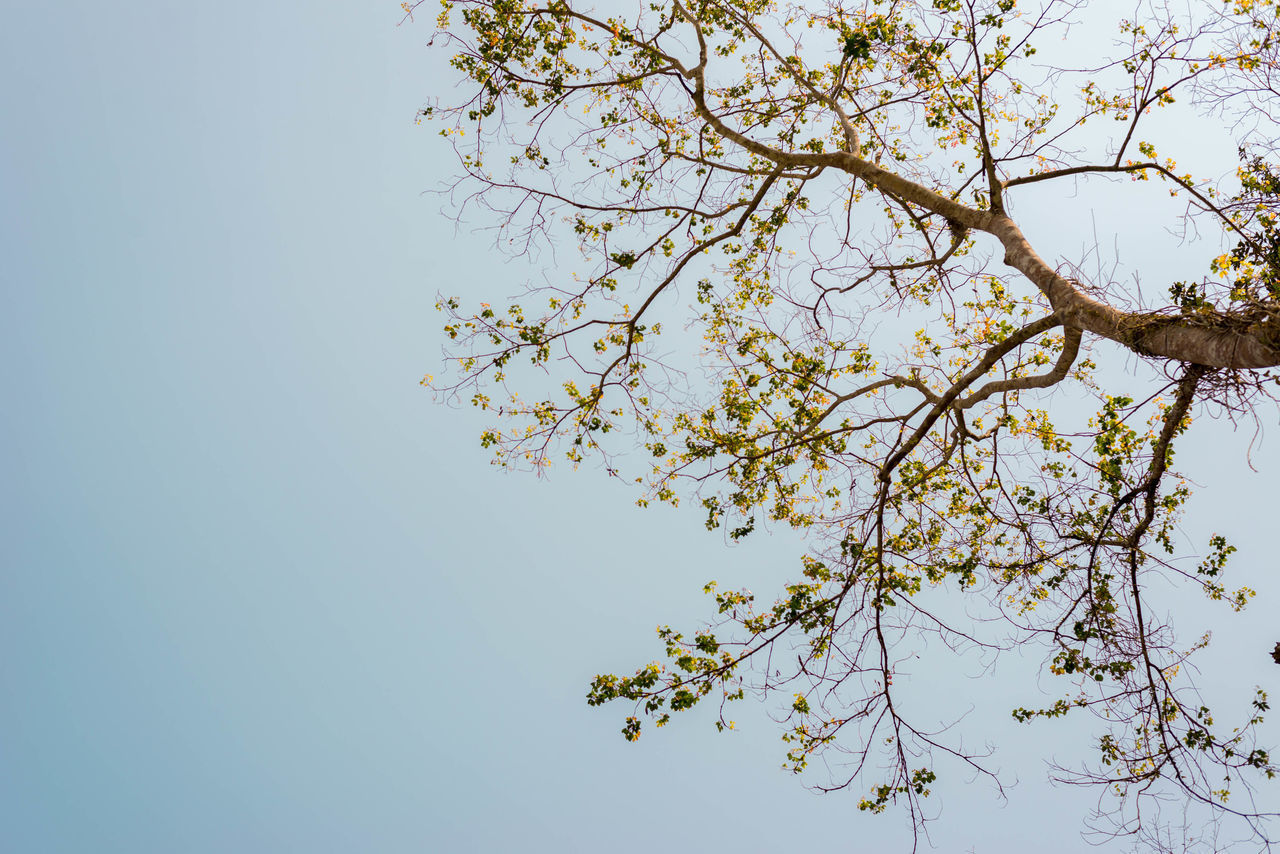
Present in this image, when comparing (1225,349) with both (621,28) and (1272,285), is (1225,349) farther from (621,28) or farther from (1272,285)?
(621,28)

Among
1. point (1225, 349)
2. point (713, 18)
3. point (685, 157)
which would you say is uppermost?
point (713, 18)

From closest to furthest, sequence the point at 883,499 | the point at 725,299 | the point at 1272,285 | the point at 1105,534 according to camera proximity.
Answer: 1. the point at 1272,285
2. the point at 1105,534
3. the point at 883,499
4. the point at 725,299

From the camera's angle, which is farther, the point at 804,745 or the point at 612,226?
the point at 612,226

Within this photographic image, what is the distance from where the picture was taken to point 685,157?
8.02 metres

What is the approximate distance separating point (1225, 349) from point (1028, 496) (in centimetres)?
271

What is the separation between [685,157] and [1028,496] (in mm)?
5054

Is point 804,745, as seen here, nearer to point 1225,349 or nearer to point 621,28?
point 1225,349

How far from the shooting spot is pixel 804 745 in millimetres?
6461

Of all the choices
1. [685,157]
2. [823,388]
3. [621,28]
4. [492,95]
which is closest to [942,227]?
[823,388]

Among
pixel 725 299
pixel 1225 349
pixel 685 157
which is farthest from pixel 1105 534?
pixel 685 157

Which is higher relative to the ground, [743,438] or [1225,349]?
[743,438]

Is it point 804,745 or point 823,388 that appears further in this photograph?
point 823,388

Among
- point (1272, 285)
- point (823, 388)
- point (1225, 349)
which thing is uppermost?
point (823, 388)

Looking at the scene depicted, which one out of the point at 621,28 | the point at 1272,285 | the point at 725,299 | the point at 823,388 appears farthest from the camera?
the point at 725,299
